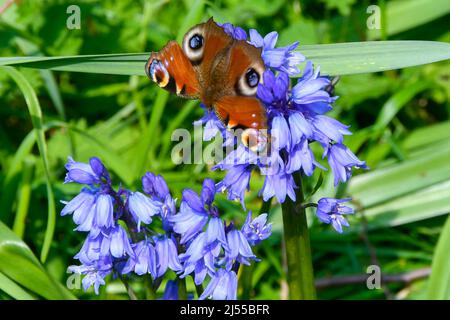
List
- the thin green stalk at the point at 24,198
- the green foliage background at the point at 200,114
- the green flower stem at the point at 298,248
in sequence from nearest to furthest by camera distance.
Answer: the green flower stem at the point at 298,248, the thin green stalk at the point at 24,198, the green foliage background at the point at 200,114

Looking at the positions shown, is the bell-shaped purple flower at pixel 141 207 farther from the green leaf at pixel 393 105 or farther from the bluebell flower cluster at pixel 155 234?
the green leaf at pixel 393 105

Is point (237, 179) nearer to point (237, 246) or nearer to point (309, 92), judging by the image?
point (237, 246)

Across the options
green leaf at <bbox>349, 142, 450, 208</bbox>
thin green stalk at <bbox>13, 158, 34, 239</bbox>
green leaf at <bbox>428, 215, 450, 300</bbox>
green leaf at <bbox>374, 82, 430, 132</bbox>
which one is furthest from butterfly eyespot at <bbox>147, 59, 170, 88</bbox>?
green leaf at <bbox>374, 82, 430, 132</bbox>

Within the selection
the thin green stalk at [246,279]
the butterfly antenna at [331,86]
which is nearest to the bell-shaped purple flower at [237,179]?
the butterfly antenna at [331,86]

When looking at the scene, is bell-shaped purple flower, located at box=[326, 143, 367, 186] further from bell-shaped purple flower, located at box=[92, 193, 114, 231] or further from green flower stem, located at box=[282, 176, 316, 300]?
bell-shaped purple flower, located at box=[92, 193, 114, 231]

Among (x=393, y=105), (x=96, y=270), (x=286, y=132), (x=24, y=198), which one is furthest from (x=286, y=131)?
(x=393, y=105)

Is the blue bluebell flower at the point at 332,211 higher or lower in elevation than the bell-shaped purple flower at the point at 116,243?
higher
